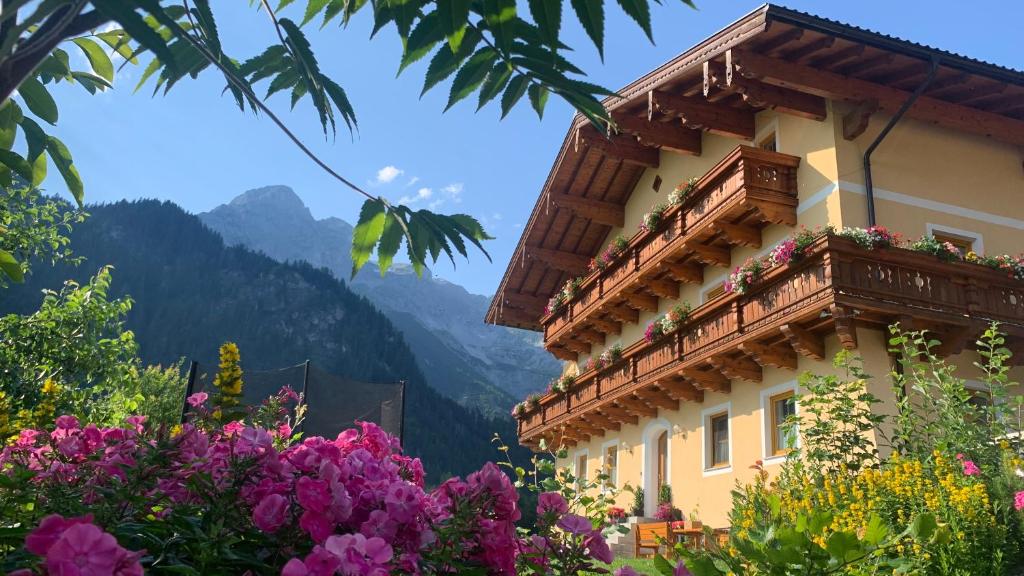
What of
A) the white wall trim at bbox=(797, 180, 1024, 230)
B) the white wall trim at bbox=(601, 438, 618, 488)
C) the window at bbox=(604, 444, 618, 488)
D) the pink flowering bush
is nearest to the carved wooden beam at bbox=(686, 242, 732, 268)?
the white wall trim at bbox=(797, 180, 1024, 230)

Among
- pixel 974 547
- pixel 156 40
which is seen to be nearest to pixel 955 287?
pixel 974 547

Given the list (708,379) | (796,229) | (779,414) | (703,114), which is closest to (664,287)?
(708,379)

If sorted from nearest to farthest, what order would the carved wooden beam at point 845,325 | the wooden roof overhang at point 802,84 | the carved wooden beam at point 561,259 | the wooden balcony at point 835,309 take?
1. the carved wooden beam at point 845,325
2. the wooden balcony at point 835,309
3. the wooden roof overhang at point 802,84
4. the carved wooden beam at point 561,259

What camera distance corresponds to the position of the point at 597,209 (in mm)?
22047

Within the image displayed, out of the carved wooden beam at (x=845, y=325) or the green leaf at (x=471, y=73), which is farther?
the carved wooden beam at (x=845, y=325)

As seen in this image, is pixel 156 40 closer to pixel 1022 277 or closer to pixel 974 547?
pixel 974 547

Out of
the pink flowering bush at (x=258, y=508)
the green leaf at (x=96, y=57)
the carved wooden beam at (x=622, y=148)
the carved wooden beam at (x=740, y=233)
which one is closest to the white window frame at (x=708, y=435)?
the carved wooden beam at (x=740, y=233)

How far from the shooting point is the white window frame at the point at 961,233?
45.1ft

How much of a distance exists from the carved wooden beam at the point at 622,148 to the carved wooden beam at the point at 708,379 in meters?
5.85

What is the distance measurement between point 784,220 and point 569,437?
483 inches

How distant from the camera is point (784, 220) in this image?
1395cm

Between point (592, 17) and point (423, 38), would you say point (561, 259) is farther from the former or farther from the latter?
point (592, 17)

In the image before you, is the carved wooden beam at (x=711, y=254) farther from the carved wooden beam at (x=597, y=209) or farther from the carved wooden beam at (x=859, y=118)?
the carved wooden beam at (x=597, y=209)

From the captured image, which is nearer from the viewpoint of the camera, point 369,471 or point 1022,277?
point 369,471
